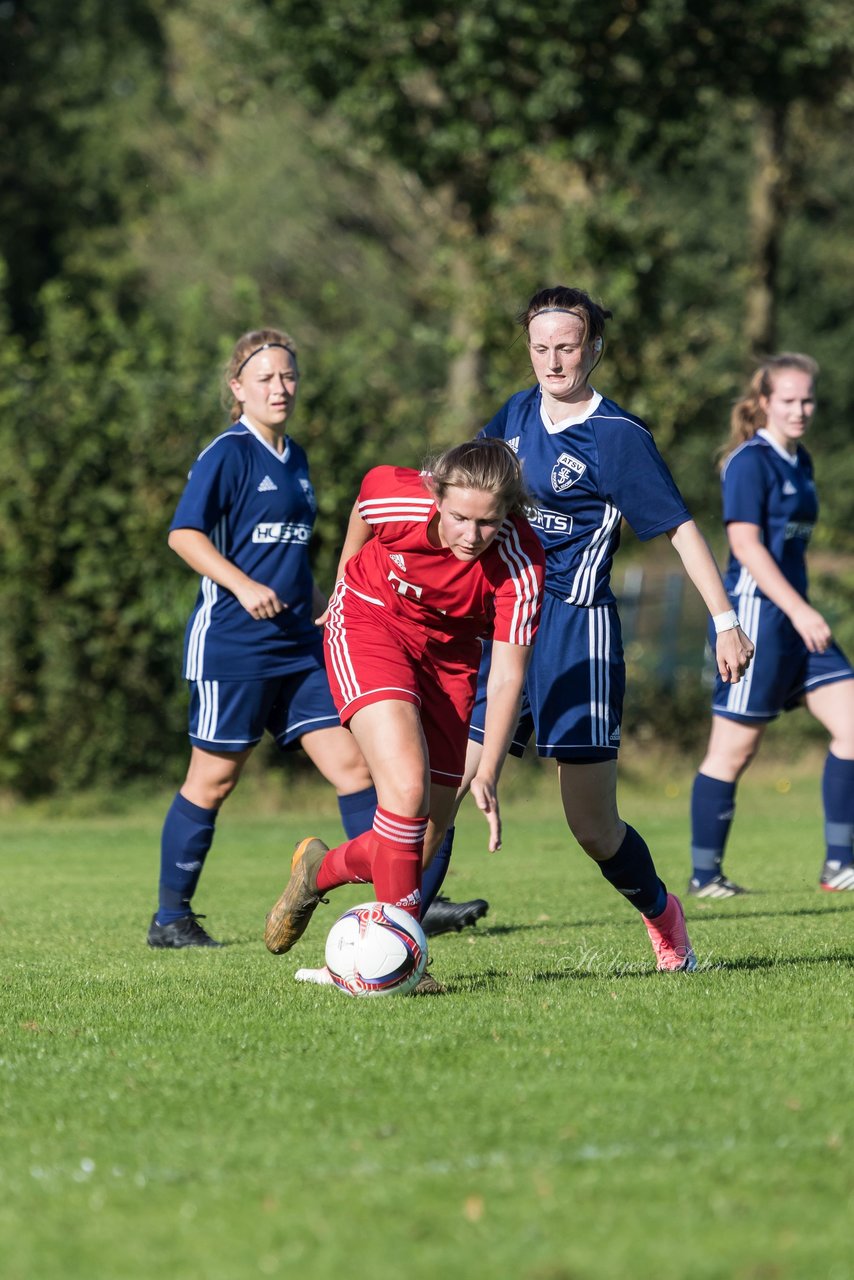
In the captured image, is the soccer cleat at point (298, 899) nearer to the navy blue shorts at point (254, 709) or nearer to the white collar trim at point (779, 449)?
the navy blue shorts at point (254, 709)

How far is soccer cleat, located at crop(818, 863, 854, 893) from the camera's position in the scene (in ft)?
29.0

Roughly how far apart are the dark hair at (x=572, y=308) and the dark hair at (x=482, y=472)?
798 mm

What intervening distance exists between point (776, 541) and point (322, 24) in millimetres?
12309

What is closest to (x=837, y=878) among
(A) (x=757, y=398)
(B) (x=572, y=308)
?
(A) (x=757, y=398)

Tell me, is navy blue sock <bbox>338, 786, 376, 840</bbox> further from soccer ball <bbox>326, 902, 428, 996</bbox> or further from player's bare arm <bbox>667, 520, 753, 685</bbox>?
player's bare arm <bbox>667, 520, 753, 685</bbox>

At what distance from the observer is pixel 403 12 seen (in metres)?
18.1

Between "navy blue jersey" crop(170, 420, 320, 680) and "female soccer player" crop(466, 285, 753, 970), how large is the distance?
5.52ft

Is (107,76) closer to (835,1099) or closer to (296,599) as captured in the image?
(296,599)

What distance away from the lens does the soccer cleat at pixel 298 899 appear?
223 inches

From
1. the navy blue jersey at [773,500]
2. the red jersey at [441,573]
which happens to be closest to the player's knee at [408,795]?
the red jersey at [441,573]

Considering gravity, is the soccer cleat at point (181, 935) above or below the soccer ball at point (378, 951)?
below

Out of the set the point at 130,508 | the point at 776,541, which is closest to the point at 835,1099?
the point at 776,541

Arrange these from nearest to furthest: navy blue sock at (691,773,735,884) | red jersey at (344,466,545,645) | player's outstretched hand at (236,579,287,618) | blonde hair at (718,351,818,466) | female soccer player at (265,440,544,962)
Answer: female soccer player at (265,440,544,962) → red jersey at (344,466,545,645) → player's outstretched hand at (236,579,287,618) → blonde hair at (718,351,818,466) → navy blue sock at (691,773,735,884)

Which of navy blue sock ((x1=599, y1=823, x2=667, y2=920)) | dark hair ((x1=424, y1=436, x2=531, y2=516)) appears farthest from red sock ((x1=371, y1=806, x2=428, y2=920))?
dark hair ((x1=424, y1=436, x2=531, y2=516))
